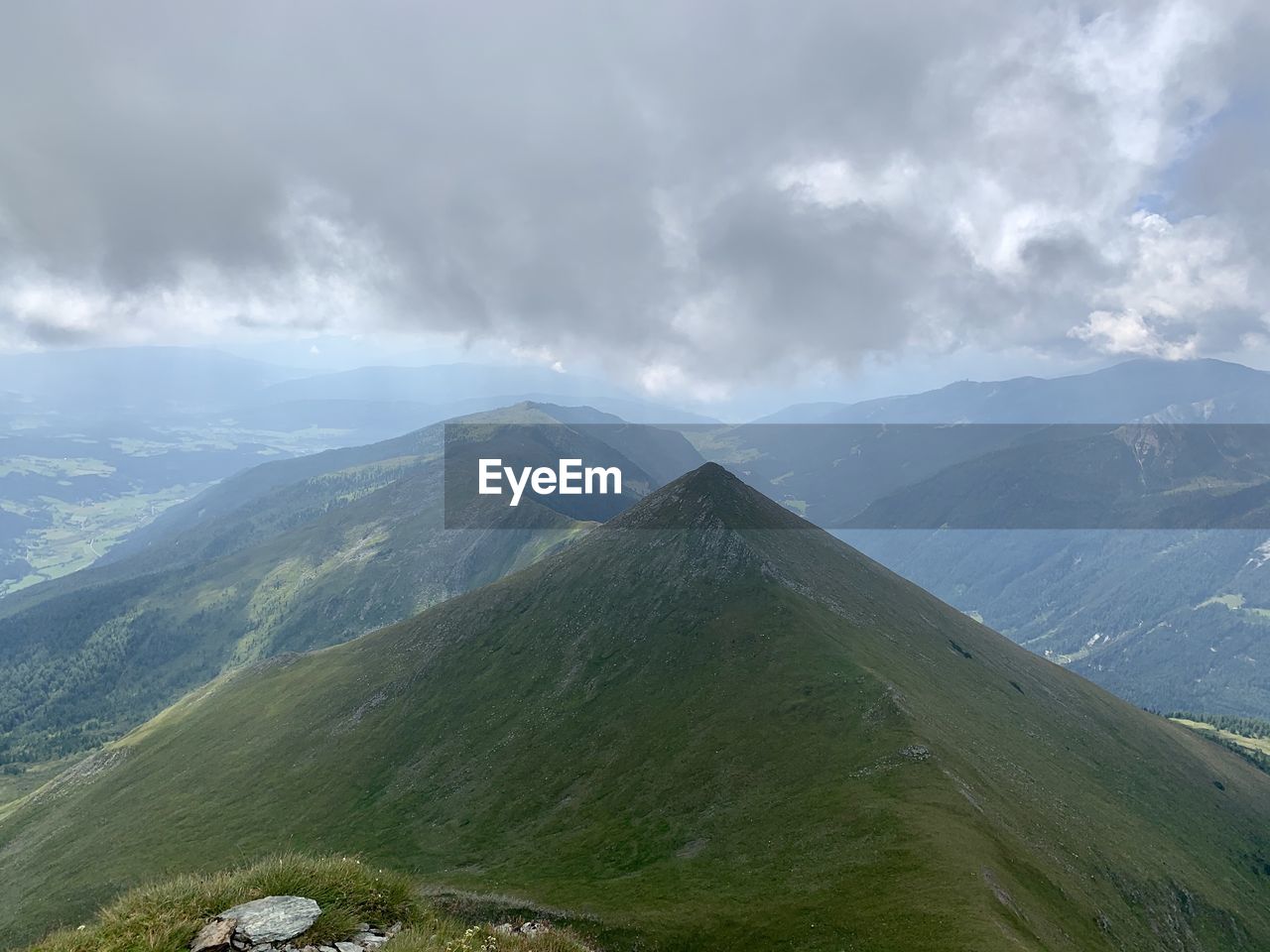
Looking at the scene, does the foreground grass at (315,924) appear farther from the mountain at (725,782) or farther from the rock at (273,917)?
the mountain at (725,782)

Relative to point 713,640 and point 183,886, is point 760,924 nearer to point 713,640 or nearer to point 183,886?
point 183,886

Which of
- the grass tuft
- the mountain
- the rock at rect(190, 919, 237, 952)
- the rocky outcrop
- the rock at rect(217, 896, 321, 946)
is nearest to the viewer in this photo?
the rock at rect(190, 919, 237, 952)

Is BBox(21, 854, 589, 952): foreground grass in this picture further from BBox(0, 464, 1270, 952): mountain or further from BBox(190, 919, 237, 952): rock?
BBox(0, 464, 1270, 952): mountain

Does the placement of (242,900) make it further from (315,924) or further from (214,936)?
(315,924)

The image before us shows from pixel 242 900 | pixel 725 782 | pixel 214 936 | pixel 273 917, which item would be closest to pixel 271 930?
pixel 273 917

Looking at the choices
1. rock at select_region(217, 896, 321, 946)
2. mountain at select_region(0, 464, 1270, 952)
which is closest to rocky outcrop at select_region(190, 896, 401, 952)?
rock at select_region(217, 896, 321, 946)

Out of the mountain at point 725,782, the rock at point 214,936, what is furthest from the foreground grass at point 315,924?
the mountain at point 725,782
